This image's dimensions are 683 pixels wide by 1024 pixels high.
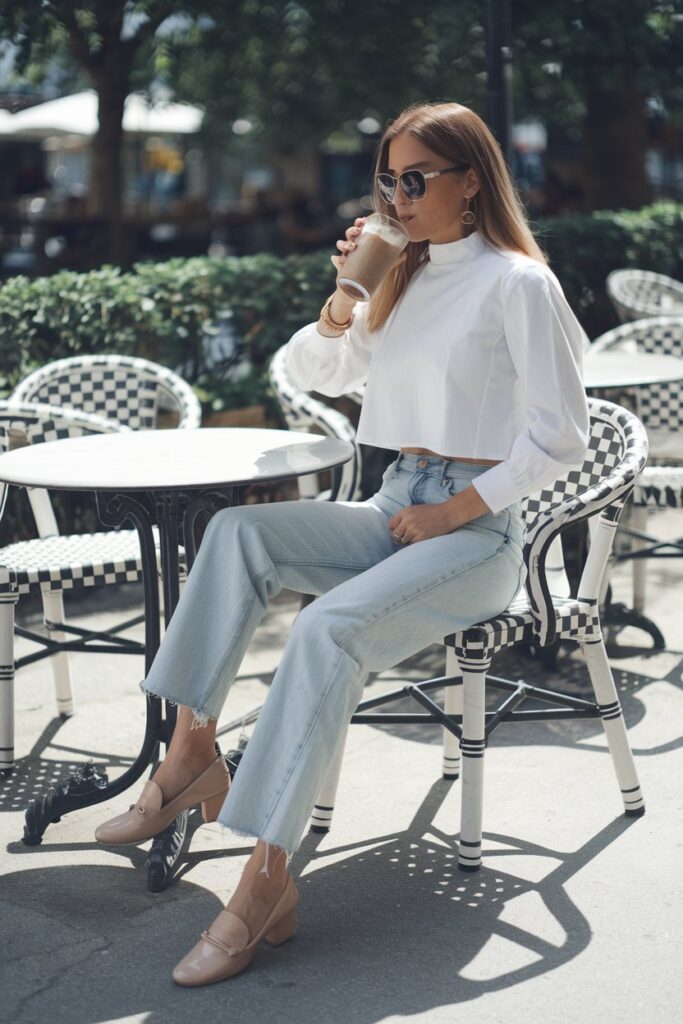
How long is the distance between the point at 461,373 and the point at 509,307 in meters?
0.18

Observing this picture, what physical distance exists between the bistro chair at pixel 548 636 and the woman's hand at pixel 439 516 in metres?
0.20

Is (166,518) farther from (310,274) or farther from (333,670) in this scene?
(310,274)

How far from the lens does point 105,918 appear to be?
2920 millimetres

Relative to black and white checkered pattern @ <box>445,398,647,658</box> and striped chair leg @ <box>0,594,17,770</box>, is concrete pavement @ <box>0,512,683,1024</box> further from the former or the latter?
black and white checkered pattern @ <box>445,398,647,658</box>

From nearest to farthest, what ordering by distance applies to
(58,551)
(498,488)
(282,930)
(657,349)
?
(282,930)
(498,488)
(58,551)
(657,349)

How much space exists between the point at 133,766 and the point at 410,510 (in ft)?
3.51

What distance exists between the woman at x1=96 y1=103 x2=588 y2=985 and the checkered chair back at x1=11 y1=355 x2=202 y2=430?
5.05ft

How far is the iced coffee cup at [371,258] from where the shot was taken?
2941 mm

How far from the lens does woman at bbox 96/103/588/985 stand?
8.90ft

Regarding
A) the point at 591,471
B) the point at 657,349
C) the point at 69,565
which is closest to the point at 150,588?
the point at 69,565

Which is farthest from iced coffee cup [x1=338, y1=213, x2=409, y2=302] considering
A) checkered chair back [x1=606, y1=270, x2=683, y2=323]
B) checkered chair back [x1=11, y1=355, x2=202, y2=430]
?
checkered chair back [x1=606, y1=270, x2=683, y2=323]

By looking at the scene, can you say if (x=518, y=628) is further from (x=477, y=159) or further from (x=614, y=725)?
(x=477, y=159)

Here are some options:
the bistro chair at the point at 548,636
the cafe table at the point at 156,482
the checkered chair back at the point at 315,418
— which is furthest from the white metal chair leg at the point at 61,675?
the bistro chair at the point at 548,636

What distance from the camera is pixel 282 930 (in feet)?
8.98
